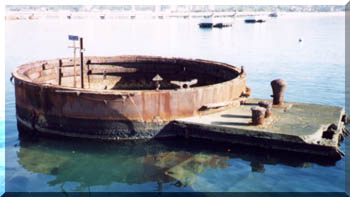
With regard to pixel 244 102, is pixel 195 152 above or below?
below

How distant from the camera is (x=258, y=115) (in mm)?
10477

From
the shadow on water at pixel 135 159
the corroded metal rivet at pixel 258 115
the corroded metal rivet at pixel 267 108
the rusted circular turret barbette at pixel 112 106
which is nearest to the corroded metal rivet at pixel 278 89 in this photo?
the rusted circular turret barbette at pixel 112 106

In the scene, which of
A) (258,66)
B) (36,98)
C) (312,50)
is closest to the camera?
(36,98)

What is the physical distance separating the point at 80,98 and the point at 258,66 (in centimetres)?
2091

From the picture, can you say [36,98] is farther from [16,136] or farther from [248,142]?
[248,142]

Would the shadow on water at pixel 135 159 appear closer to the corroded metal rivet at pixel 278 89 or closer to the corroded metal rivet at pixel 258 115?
the corroded metal rivet at pixel 258 115

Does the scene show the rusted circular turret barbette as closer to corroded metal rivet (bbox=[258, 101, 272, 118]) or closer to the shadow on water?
the shadow on water

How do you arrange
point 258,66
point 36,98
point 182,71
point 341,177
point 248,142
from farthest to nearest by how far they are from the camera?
point 258,66
point 182,71
point 36,98
point 248,142
point 341,177

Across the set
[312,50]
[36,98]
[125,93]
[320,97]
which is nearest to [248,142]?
[125,93]

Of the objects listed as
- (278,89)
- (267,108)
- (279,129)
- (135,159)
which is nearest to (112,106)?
(135,159)

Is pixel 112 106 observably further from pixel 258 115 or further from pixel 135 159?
pixel 258 115

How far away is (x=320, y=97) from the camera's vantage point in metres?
19.1

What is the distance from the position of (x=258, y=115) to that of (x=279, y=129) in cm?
73

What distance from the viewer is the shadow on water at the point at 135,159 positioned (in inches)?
364
